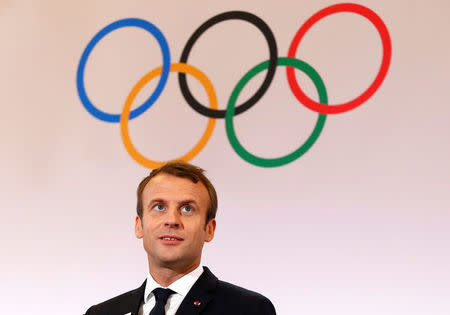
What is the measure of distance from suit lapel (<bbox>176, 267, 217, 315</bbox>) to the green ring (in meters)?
1.27

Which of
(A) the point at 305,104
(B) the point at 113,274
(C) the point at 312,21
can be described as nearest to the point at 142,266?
(B) the point at 113,274

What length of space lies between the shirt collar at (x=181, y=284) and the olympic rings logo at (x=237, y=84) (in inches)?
50.9

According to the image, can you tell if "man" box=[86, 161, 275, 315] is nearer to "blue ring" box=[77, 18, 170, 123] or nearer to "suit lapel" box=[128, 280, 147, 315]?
"suit lapel" box=[128, 280, 147, 315]

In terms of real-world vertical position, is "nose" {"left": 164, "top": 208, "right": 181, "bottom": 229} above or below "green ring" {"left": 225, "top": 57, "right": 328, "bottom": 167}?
below

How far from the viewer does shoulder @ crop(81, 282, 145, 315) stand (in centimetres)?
179

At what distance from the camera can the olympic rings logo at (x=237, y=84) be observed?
2.92 m

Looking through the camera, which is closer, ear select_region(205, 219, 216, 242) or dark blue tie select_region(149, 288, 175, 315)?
dark blue tie select_region(149, 288, 175, 315)

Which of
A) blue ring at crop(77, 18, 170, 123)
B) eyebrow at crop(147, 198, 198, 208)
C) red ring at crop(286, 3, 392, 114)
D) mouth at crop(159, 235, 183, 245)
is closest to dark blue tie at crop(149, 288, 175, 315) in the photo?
mouth at crop(159, 235, 183, 245)

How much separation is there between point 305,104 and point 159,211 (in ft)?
4.56

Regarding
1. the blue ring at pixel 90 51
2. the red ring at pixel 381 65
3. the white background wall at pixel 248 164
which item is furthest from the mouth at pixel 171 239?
the blue ring at pixel 90 51

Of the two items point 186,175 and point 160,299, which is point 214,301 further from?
point 186,175

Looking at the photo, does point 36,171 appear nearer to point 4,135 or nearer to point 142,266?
point 4,135

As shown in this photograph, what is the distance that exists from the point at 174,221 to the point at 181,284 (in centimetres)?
18

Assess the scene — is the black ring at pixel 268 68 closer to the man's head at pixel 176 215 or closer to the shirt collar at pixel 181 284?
the man's head at pixel 176 215
